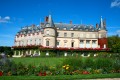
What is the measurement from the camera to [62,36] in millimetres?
59125

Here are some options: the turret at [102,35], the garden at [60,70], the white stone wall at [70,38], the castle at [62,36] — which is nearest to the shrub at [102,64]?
the garden at [60,70]

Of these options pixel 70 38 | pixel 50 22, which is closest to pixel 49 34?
pixel 50 22

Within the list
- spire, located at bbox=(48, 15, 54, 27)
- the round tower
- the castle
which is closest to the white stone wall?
the castle

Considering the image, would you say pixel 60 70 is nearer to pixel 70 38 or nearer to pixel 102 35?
pixel 70 38

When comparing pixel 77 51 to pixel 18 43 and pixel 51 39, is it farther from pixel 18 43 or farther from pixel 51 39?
pixel 18 43

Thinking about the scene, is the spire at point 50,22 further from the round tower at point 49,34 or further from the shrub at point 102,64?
the shrub at point 102,64

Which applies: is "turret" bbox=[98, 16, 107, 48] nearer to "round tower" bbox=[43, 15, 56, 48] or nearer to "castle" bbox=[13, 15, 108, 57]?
"castle" bbox=[13, 15, 108, 57]

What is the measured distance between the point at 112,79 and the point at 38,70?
519 centimetres

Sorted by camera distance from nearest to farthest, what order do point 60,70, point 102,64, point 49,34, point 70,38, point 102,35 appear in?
point 60,70 < point 102,64 < point 49,34 < point 70,38 < point 102,35

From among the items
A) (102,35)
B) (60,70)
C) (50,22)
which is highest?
(50,22)

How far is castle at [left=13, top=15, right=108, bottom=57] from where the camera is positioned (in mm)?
54906

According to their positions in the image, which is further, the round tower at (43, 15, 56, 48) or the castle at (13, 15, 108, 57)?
the castle at (13, 15, 108, 57)

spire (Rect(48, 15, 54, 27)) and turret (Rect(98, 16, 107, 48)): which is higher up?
spire (Rect(48, 15, 54, 27))

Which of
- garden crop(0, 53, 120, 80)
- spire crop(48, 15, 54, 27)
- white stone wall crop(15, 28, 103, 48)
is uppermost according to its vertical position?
spire crop(48, 15, 54, 27)
